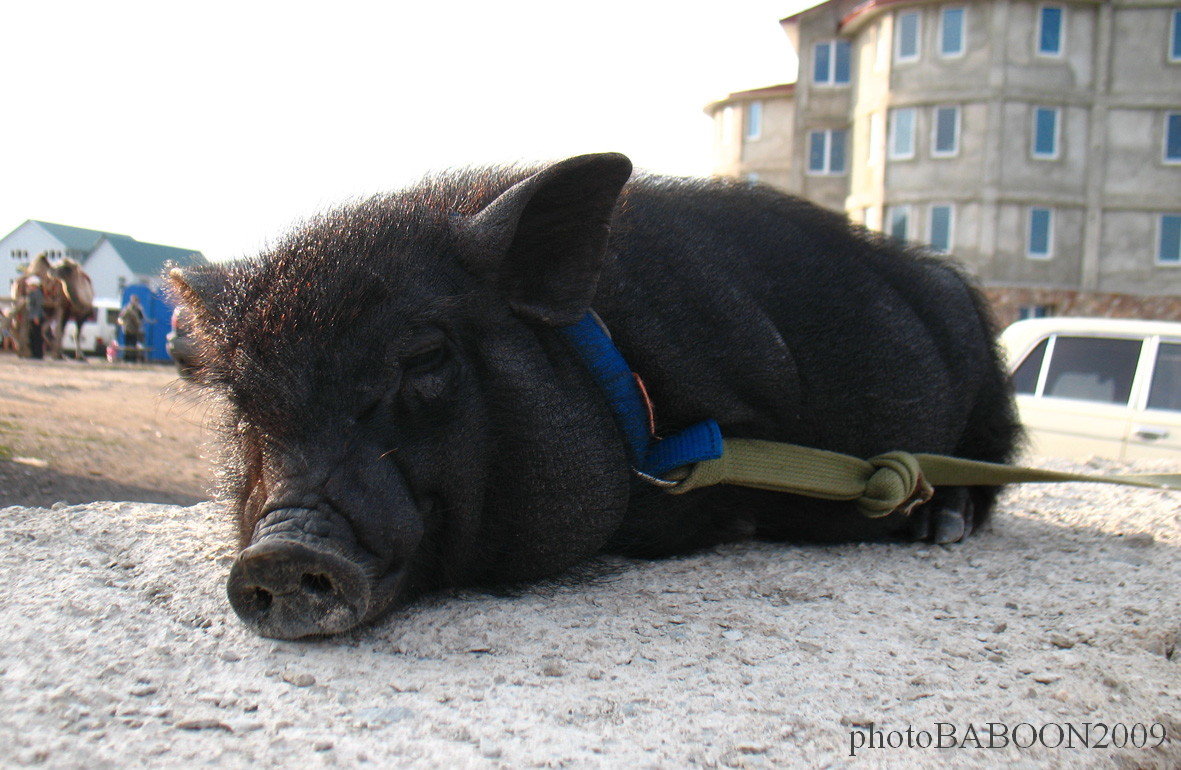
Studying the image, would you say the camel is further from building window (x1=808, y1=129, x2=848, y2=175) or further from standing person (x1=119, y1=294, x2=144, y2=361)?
building window (x1=808, y1=129, x2=848, y2=175)

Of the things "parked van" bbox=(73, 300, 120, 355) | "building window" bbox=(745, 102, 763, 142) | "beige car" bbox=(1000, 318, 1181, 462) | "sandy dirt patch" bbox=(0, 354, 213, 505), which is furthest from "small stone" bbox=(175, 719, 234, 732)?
"building window" bbox=(745, 102, 763, 142)

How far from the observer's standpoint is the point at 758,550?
3.18 metres

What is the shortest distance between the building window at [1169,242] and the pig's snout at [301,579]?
2832 cm

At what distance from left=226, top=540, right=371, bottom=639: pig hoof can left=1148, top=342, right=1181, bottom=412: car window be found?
676 cm

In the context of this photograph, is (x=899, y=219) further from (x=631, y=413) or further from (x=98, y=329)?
(x=631, y=413)

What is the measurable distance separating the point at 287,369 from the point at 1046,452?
6.60 m

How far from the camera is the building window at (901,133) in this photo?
25.8 meters

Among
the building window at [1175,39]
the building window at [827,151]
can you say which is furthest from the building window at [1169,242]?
the building window at [827,151]

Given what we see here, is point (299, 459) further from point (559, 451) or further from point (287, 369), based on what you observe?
point (559, 451)

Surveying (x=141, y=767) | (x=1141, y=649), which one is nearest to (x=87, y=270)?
(x=141, y=767)

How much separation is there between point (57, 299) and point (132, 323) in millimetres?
857

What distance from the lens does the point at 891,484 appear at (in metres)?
2.95

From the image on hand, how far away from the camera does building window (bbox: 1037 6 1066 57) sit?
24672 mm

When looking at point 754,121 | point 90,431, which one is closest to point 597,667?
point 90,431
